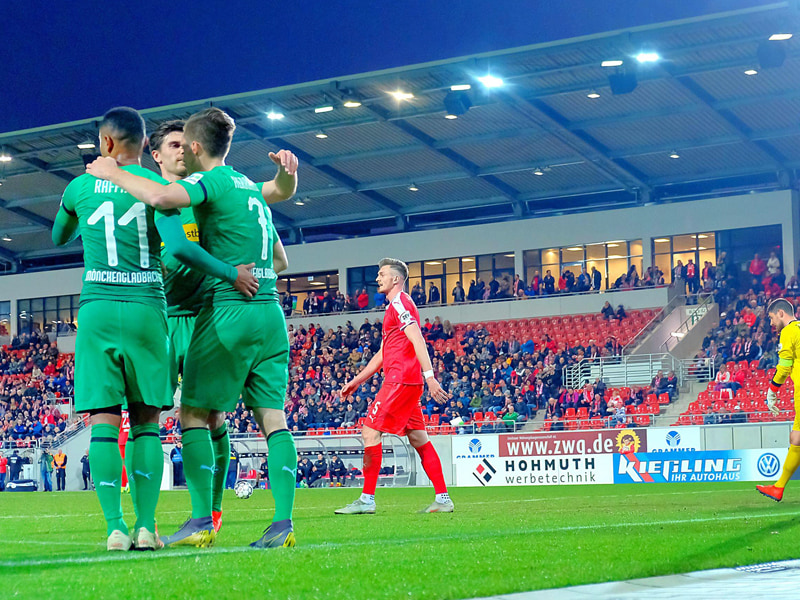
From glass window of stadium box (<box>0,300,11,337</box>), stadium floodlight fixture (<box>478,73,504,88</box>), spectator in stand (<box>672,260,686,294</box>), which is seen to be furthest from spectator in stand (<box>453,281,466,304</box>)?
glass window of stadium box (<box>0,300,11,337</box>)

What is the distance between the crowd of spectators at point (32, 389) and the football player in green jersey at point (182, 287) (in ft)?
106

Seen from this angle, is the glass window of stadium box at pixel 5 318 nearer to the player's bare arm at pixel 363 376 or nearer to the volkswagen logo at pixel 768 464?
the volkswagen logo at pixel 768 464

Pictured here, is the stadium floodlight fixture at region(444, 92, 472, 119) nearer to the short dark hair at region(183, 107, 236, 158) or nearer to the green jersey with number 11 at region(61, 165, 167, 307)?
the short dark hair at region(183, 107, 236, 158)

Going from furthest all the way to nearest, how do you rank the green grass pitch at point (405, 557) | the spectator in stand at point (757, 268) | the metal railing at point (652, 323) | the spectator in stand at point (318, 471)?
the spectator in stand at point (757, 268)
the metal railing at point (652, 323)
the spectator in stand at point (318, 471)
the green grass pitch at point (405, 557)

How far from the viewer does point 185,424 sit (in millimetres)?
6164

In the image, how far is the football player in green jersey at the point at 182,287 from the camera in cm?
657

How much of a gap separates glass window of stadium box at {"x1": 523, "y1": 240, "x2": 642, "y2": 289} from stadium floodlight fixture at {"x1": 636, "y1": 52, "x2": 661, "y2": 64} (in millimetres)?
12891

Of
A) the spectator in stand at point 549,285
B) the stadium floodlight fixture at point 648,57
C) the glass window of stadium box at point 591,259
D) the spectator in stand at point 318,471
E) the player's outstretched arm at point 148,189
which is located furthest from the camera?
the glass window of stadium box at point 591,259

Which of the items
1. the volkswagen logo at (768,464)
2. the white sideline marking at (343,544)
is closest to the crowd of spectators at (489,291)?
the volkswagen logo at (768,464)

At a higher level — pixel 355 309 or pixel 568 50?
pixel 568 50

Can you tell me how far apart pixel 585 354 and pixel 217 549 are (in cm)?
2865

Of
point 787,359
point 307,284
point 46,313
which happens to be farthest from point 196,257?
point 46,313

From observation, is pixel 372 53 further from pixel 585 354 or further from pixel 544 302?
pixel 544 302

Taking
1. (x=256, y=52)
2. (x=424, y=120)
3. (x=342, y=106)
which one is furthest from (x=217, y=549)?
(x=424, y=120)
